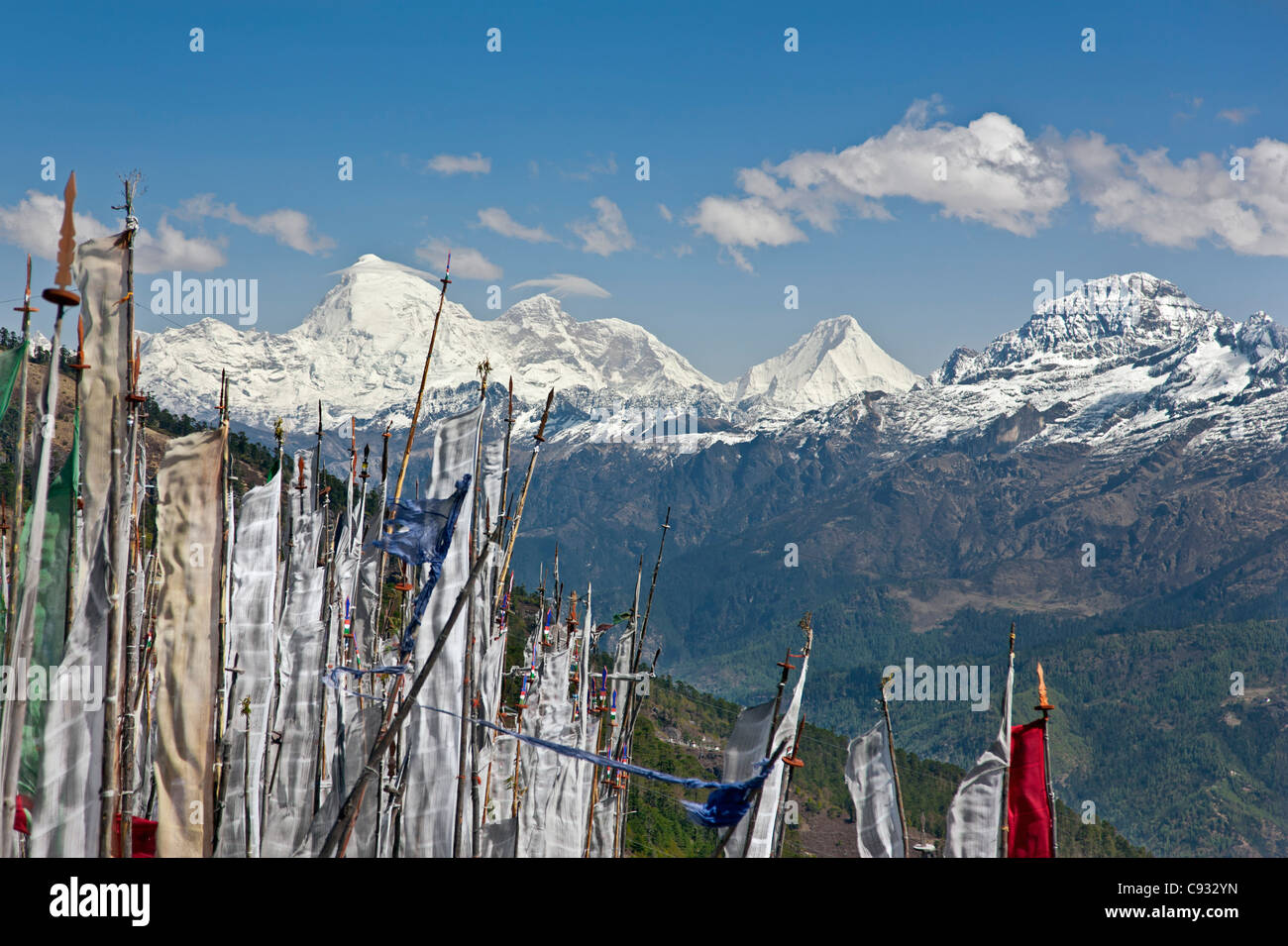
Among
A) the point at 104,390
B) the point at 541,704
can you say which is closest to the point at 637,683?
the point at 541,704

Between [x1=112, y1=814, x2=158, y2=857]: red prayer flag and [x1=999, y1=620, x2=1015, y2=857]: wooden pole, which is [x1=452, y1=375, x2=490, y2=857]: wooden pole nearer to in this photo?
[x1=112, y1=814, x2=158, y2=857]: red prayer flag

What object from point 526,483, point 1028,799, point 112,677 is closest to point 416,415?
point 526,483

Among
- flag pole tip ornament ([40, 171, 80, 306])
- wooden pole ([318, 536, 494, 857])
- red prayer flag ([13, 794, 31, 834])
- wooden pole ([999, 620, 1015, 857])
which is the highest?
flag pole tip ornament ([40, 171, 80, 306])

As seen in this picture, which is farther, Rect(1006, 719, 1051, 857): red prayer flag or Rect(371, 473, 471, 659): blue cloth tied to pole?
Rect(1006, 719, 1051, 857): red prayer flag

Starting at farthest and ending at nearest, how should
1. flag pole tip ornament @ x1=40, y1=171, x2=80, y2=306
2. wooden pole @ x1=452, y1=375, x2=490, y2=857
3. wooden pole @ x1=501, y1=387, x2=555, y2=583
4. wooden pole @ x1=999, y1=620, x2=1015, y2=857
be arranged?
wooden pole @ x1=999, y1=620, x2=1015, y2=857 → wooden pole @ x1=452, y1=375, x2=490, y2=857 → wooden pole @ x1=501, y1=387, x2=555, y2=583 → flag pole tip ornament @ x1=40, y1=171, x2=80, y2=306

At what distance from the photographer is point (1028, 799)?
94.3ft

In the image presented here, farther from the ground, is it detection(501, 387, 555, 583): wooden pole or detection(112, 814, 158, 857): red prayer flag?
detection(501, 387, 555, 583): wooden pole

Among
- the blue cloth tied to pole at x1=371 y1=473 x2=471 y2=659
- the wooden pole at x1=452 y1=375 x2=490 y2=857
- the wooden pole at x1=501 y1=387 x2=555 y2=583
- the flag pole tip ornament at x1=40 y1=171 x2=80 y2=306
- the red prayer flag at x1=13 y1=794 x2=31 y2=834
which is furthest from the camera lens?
the wooden pole at x1=452 y1=375 x2=490 y2=857

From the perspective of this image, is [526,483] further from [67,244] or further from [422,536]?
[67,244]

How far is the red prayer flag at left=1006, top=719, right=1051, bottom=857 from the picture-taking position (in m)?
28.4

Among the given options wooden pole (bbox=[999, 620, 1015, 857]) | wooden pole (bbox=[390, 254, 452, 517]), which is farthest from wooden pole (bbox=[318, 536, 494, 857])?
wooden pole (bbox=[999, 620, 1015, 857])

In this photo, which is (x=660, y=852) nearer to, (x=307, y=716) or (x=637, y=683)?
(x=637, y=683)
